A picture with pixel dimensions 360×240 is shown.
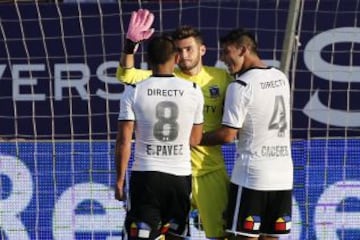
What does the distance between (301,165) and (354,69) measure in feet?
12.1

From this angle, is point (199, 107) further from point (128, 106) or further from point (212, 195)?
point (212, 195)

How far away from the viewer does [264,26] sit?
11.1 metres

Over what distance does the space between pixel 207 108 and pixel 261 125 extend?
442 mm

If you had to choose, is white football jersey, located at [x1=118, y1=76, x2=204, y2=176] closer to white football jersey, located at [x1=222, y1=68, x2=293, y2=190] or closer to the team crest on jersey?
white football jersey, located at [x1=222, y1=68, x2=293, y2=190]

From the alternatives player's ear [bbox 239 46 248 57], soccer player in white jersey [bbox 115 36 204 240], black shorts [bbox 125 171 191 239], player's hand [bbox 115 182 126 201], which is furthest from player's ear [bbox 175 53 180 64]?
player's hand [bbox 115 182 126 201]

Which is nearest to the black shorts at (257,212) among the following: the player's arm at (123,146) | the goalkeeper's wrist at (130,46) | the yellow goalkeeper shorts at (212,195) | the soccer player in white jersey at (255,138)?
the soccer player in white jersey at (255,138)

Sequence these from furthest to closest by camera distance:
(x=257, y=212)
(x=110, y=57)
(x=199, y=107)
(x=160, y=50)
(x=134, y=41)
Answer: (x=110, y=57), (x=134, y=41), (x=257, y=212), (x=199, y=107), (x=160, y=50)

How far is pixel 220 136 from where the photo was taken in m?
5.81

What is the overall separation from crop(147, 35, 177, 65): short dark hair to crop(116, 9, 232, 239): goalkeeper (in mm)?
448

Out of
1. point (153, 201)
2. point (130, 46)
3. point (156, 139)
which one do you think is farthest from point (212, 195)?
point (130, 46)

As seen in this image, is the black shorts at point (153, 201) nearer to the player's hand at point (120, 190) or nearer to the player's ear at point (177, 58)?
the player's hand at point (120, 190)

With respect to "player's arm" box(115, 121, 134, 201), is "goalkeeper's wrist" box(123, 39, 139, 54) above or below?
above

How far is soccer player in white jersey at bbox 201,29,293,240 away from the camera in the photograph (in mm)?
5766

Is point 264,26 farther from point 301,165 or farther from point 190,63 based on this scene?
point 190,63
